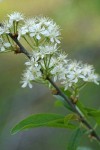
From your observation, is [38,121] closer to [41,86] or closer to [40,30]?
[40,30]

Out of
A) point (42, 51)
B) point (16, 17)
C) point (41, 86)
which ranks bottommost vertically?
point (42, 51)

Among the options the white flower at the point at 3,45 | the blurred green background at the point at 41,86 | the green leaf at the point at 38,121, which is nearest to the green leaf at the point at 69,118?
the green leaf at the point at 38,121

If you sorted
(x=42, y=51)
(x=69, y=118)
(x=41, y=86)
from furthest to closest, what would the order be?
(x=41, y=86) < (x=69, y=118) < (x=42, y=51)

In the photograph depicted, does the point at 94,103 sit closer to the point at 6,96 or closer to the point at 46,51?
the point at 6,96

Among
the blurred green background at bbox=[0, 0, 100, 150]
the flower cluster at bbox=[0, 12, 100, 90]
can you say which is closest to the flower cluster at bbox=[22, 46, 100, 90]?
the flower cluster at bbox=[0, 12, 100, 90]

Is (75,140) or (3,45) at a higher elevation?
(3,45)

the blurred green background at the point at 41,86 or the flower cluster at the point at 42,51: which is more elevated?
the blurred green background at the point at 41,86

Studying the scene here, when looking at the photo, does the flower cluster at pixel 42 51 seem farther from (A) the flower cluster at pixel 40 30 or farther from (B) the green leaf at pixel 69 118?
(B) the green leaf at pixel 69 118

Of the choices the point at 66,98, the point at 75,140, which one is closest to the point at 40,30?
the point at 66,98
